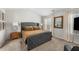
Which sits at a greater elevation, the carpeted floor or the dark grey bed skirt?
the dark grey bed skirt

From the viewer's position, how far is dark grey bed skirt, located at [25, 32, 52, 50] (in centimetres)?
172

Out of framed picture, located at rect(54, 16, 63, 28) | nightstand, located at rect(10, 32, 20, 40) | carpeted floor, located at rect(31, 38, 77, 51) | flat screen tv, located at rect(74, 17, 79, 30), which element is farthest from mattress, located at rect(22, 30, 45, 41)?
flat screen tv, located at rect(74, 17, 79, 30)

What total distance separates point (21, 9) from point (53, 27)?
0.65 m

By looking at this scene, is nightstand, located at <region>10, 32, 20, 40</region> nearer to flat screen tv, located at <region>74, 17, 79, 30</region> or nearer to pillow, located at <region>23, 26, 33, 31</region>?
pillow, located at <region>23, 26, 33, 31</region>

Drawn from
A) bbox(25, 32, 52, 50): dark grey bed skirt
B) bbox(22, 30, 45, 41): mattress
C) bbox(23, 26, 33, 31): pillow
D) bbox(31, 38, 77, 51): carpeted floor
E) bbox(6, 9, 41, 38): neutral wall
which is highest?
bbox(6, 9, 41, 38): neutral wall

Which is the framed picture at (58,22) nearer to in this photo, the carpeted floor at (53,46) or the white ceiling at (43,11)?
the white ceiling at (43,11)

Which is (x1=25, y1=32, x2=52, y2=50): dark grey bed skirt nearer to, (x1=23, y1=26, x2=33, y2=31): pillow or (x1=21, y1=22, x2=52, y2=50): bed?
(x1=21, y1=22, x2=52, y2=50): bed

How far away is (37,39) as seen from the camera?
1.79m

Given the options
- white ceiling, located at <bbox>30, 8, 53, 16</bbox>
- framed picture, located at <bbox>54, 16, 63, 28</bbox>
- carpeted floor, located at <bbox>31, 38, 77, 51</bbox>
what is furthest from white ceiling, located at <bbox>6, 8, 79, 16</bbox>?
carpeted floor, located at <bbox>31, 38, 77, 51</bbox>

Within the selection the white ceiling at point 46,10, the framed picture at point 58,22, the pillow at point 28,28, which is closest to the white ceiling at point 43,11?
the white ceiling at point 46,10

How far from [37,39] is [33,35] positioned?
0.11 m
